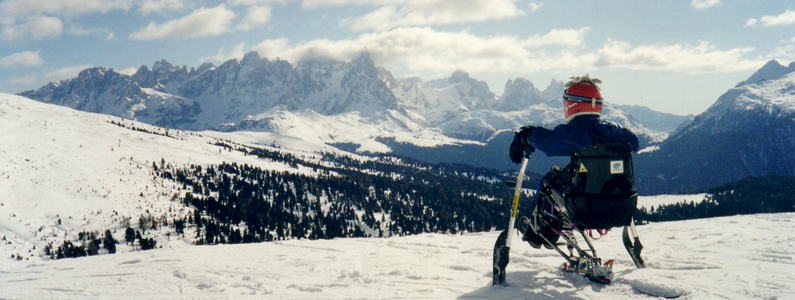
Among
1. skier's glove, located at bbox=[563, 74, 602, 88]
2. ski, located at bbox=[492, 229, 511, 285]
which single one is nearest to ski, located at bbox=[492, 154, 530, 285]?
ski, located at bbox=[492, 229, 511, 285]

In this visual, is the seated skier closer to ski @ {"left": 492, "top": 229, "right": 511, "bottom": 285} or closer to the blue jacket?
the blue jacket

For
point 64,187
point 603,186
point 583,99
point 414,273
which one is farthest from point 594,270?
point 64,187

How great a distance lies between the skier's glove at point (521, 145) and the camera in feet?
22.8

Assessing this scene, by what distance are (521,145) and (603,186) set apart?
1.66m

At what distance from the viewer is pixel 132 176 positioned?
145 meters

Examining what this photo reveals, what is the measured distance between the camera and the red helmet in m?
6.70

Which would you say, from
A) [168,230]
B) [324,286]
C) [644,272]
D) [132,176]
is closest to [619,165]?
[644,272]

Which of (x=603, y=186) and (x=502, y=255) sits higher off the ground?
(x=603, y=186)

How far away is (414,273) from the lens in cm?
766

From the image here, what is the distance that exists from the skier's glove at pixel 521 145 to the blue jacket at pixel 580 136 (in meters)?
0.18

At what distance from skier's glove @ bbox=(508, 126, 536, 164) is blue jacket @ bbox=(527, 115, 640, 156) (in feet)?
0.59

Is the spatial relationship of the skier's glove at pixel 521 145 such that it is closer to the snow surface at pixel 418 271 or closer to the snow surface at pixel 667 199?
the snow surface at pixel 418 271

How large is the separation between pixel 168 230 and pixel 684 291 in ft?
398

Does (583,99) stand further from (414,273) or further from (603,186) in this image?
(414,273)
